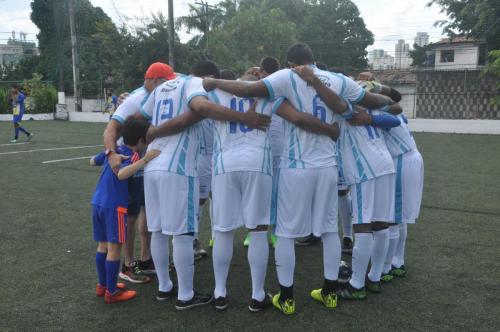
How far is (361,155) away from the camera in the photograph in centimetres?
371

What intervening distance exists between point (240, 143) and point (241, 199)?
440mm

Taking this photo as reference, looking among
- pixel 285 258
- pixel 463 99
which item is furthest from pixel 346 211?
pixel 463 99

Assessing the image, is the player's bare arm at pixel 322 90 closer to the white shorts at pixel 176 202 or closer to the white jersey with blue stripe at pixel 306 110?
the white jersey with blue stripe at pixel 306 110

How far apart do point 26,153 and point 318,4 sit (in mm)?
42766

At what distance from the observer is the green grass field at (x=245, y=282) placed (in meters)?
3.41

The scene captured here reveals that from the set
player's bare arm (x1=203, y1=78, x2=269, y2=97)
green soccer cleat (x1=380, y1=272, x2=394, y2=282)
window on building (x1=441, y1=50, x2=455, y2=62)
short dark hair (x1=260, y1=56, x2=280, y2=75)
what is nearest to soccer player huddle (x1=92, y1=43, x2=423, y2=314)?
player's bare arm (x1=203, y1=78, x2=269, y2=97)

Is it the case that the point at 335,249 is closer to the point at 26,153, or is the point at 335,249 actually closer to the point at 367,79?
the point at 367,79

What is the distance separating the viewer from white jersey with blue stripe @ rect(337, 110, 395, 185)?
3670mm

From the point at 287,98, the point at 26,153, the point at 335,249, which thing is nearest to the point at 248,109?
the point at 287,98

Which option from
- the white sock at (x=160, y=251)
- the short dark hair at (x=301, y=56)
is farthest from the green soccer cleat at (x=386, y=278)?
the short dark hair at (x=301, y=56)

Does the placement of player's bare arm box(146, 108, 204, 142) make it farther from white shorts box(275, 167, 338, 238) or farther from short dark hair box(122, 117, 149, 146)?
white shorts box(275, 167, 338, 238)

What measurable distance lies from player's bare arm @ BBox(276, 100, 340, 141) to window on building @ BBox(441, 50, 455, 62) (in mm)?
40761

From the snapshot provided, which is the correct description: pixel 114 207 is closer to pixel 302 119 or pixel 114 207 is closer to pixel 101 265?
pixel 101 265

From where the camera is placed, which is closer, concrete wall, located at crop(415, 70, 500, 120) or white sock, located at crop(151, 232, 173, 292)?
white sock, located at crop(151, 232, 173, 292)
